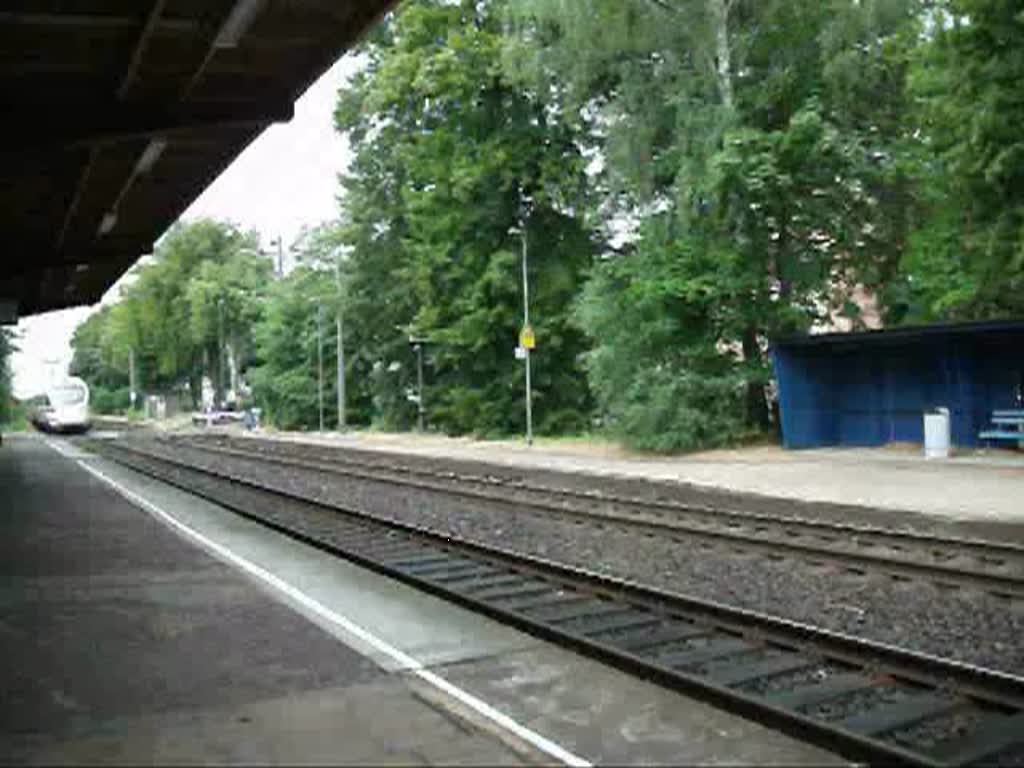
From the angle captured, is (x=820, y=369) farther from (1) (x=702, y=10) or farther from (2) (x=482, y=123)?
(2) (x=482, y=123)

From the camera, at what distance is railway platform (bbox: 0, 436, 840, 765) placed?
536cm

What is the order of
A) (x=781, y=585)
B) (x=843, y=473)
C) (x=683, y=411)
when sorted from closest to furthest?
(x=781, y=585) < (x=843, y=473) < (x=683, y=411)

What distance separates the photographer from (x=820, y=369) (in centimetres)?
2528

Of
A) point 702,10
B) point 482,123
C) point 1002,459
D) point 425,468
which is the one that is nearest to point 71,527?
point 425,468

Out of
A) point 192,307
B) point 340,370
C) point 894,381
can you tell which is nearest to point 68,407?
point 340,370

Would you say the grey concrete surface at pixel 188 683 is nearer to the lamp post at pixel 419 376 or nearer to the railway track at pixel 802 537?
the railway track at pixel 802 537

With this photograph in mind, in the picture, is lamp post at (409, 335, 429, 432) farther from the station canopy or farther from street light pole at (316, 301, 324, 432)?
the station canopy

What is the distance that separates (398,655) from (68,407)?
59.0m

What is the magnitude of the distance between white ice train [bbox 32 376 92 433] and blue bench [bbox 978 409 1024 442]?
5214cm

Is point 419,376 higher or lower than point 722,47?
lower

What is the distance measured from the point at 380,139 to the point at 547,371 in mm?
15863

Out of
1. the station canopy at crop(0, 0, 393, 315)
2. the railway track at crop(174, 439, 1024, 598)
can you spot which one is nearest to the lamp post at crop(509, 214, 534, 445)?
the railway track at crop(174, 439, 1024, 598)

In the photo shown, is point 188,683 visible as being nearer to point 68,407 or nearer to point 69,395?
point 68,407

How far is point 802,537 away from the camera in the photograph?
41.1ft
